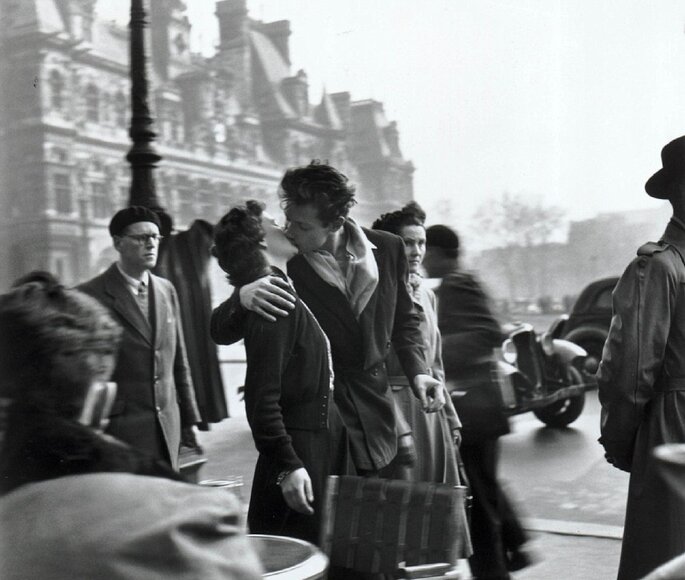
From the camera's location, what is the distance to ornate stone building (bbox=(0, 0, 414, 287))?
911cm

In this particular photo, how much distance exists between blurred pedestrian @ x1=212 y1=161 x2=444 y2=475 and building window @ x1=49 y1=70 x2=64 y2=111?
6.63 metres

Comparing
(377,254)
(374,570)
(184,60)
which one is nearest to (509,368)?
(184,60)

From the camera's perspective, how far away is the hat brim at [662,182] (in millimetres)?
3590

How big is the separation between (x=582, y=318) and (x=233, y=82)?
226 inches

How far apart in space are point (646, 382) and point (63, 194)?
7.54 m

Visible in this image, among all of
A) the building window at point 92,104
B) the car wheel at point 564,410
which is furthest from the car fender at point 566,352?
the building window at point 92,104

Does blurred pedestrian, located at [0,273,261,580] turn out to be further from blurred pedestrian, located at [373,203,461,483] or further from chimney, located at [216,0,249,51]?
chimney, located at [216,0,249,51]

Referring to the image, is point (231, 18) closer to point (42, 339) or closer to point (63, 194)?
point (63, 194)

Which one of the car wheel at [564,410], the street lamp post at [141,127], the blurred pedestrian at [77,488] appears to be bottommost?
the car wheel at [564,410]

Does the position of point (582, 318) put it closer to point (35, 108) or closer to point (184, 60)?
point (184, 60)

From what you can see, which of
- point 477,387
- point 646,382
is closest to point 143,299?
point 477,387

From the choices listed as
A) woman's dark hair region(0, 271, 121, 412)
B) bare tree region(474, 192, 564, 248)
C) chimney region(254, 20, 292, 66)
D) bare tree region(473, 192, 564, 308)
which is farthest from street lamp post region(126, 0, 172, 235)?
bare tree region(474, 192, 564, 248)

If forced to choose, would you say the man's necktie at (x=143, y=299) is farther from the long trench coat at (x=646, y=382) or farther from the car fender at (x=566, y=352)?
the car fender at (x=566, y=352)

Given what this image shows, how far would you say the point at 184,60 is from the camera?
9758 millimetres
